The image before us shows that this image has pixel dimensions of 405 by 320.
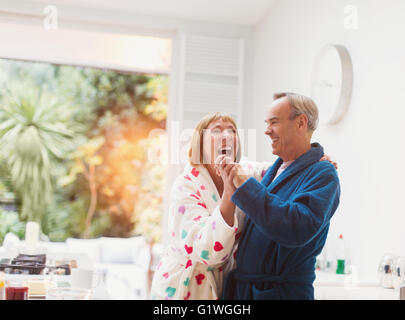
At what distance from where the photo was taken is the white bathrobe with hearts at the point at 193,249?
46.4 inches

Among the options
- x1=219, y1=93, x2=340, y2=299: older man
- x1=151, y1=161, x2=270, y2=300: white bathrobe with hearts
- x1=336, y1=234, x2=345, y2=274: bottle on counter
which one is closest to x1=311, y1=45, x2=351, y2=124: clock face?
x1=336, y1=234, x2=345, y2=274: bottle on counter

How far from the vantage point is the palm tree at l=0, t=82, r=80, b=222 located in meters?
6.39

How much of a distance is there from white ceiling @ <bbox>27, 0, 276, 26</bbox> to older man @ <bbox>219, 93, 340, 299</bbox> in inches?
97.0

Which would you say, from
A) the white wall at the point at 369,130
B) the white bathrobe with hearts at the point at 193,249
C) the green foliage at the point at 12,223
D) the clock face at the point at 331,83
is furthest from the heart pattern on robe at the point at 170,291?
the green foliage at the point at 12,223

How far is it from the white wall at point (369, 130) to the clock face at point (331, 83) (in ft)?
0.17

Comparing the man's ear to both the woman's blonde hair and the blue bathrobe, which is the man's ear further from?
the woman's blonde hair

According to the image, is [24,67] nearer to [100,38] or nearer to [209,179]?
[100,38]

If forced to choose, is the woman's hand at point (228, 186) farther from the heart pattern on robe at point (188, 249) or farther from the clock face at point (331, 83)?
the clock face at point (331, 83)

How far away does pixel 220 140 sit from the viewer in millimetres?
1271

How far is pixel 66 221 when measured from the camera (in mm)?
7168

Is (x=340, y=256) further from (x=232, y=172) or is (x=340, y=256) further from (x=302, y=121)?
(x=232, y=172)

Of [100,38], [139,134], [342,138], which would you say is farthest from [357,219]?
[139,134]

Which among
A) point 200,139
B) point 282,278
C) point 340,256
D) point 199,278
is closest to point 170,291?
point 199,278

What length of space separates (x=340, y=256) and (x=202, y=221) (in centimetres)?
127
